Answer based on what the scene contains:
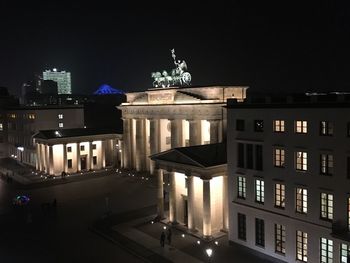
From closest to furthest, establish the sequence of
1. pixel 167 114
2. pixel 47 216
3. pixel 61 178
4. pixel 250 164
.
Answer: pixel 250 164 → pixel 47 216 → pixel 167 114 → pixel 61 178

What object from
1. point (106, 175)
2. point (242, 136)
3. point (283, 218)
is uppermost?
point (242, 136)

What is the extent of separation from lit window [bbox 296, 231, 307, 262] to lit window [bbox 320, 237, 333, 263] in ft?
5.51

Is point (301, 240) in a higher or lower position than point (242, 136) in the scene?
lower

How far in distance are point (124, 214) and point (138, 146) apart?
28591 millimetres

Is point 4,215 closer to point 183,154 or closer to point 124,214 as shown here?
point 124,214

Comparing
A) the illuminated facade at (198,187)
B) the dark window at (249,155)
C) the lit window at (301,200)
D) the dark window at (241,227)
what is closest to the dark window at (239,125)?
the dark window at (249,155)

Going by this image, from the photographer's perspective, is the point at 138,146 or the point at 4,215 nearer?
the point at 4,215

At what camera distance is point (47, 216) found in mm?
50531

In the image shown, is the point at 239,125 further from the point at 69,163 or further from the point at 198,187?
the point at 69,163

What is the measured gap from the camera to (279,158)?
34.6m

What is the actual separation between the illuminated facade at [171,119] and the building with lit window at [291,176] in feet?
68.8

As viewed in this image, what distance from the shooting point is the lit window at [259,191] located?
1421 inches

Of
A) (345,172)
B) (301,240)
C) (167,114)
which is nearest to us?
(345,172)

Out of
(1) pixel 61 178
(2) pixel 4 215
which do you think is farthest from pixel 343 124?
(1) pixel 61 178
